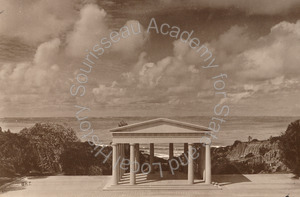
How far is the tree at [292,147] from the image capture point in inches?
1667

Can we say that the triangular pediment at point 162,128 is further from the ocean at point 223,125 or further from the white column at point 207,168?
the ocean at point 223,125

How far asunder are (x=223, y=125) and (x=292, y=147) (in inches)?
446

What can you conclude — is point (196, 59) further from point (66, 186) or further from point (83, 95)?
point (66, 186)

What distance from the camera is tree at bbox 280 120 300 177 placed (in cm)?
4234

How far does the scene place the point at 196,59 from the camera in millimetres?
48125

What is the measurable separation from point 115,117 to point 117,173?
598 inches

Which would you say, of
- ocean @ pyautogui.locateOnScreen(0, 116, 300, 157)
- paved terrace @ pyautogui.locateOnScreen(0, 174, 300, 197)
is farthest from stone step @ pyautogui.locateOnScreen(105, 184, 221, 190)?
ocean @ pyautogui.locateOnScreen(0, 116, 300, 157)

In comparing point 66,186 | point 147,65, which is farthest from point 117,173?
point 147,65

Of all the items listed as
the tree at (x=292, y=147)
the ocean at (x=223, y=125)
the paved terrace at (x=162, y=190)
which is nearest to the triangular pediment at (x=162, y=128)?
the paved terrace at (x=162, y=190)

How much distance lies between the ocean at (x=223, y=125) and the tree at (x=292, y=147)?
4415 mm

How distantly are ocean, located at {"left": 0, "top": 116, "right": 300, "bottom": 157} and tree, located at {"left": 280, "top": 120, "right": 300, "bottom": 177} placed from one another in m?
4.41

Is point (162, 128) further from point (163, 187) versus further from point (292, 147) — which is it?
point (292, 147)

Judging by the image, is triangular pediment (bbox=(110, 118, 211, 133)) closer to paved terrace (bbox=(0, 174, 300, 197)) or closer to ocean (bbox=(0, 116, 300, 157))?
paved terrace (bbox=(0, 174, 300, 197))

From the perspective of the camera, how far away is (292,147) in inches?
1678
